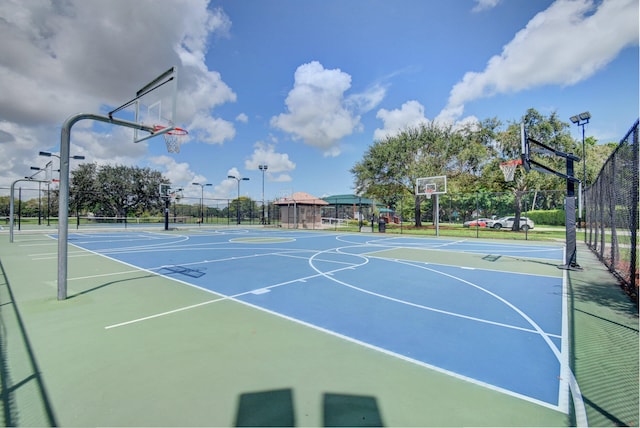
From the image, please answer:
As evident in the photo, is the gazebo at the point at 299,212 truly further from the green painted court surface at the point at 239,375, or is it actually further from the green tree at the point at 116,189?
the green painted court surface at the point at 239,375

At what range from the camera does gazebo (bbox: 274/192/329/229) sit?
33.0m

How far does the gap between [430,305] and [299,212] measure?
27999 millimetres

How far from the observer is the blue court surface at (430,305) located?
134 inches

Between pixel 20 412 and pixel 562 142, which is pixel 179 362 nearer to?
pixel 20 412

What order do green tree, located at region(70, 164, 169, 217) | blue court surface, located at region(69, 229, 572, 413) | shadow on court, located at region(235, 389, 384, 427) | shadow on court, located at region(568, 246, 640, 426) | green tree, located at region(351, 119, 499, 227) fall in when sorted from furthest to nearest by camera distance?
green tree, located at region(70, 164, 169, 217), green tree, located at region(351, 119, 499, 227), blue court surface, located at region(69, 229, 572, 413), shadow on court, located at region(568, 246, 640, 426), shadow on court, located at region(235, 389, 384, 427)

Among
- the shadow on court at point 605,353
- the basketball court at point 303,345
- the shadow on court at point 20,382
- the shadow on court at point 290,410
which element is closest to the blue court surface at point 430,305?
the basketball court at point 303,345

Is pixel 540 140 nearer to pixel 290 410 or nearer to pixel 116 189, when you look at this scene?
pixel 290 410

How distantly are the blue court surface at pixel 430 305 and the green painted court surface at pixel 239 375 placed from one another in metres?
0.25

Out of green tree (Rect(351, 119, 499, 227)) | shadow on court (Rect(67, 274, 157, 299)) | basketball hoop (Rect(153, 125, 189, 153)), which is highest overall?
green tree (Rect(351, 119, 499, 227))

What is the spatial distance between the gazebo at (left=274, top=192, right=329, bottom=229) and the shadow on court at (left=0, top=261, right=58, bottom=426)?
28.3 metres

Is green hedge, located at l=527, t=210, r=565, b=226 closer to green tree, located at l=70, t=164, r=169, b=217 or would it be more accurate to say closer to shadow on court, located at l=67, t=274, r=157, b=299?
shadow on court, located at l=67, t=274, r=157, b=299

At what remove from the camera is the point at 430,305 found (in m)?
5.51

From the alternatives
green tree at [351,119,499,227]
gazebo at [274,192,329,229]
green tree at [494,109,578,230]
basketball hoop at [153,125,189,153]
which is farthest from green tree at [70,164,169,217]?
green tree at [494,109,578,230]

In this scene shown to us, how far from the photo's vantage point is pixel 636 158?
5836mm
